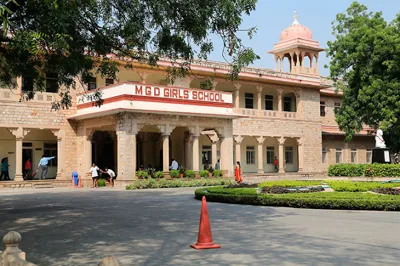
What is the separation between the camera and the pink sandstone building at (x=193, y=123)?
24.3 m

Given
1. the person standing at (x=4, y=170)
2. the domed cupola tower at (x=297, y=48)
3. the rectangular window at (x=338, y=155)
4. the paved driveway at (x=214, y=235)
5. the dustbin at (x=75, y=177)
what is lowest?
the paved driveway at (x=214, y=235)

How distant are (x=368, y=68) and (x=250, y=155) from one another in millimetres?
10276

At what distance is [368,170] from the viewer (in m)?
25.4

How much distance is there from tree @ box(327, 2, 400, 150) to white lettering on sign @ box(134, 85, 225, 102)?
8420 mm

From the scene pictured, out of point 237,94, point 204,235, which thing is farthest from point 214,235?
point 237,94

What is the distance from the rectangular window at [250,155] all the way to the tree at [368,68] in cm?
678

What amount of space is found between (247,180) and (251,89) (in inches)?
296

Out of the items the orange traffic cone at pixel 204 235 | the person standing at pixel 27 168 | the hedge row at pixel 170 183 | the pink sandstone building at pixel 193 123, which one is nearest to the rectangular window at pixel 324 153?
the pink sandstone building at pixel 193 123

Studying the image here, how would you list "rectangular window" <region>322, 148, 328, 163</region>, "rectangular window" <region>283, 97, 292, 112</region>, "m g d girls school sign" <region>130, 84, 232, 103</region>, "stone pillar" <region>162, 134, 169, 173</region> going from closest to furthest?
"m g d girls school sign" <region>130, 84, 232, 103</region> → "stone pillar" <region>162, 134, 169, 173</region> → "rectangular window" <region>283, 97, 292, 112</region> → "rectangular window" <region>322, 148, 328, 163</region>

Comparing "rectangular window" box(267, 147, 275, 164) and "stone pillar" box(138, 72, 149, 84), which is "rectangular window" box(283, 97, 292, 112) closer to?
"rectangular window" box(267, 147, 275, 164)

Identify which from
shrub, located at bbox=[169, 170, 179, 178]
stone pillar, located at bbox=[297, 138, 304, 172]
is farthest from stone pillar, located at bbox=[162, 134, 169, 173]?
stone pillar, located at bbox=[297, 138, 304, 172]

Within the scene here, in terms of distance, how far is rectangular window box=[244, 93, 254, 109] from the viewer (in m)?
34.6

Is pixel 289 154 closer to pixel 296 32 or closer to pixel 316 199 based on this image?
pixel 296 32

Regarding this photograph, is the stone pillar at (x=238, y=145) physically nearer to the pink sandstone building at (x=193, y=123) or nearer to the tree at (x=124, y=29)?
the pink sandstone building at (x=193, y=123)
